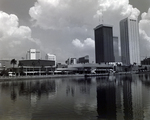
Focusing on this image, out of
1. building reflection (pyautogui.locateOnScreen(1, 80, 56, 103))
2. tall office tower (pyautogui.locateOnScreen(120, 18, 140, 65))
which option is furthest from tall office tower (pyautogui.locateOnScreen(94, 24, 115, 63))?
building reflection (pyautogui.locateOnScreen(1, 80, 56, 103))

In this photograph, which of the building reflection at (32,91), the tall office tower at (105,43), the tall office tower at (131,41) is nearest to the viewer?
the building reflection at (32,91)

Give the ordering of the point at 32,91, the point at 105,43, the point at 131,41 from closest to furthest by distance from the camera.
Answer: the point at 32,91 → the point at 131,41 → the point at 105,43

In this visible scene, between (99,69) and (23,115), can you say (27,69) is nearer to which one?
(99,69)

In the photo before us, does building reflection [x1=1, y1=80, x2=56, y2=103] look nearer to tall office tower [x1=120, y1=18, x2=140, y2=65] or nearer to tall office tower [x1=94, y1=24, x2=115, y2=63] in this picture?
tall office tower [x1=94, y1=24, x2=115, y2=63]

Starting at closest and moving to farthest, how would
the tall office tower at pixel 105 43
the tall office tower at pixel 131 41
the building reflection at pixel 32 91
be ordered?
the building reflection at pixel 32 91, the tall office tower at pixel 131 41, the tall office tower at pixel 105 43

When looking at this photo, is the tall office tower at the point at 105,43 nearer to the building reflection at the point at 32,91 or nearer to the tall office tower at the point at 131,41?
the tall office tower at the point at 131,41

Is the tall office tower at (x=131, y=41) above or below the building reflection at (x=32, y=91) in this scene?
above

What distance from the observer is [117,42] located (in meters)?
184

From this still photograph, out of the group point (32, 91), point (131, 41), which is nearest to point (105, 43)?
point (131, 41)

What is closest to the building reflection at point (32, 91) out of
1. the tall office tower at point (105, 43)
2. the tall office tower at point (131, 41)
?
the tall office tower at point (105, 43)

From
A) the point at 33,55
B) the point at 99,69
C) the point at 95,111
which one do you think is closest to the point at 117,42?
the point at 99,69

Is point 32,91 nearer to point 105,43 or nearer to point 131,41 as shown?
point 105,43

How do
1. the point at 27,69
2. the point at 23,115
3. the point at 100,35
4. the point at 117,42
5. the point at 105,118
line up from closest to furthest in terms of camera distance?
1. the point at 105,118
2. the point at 23,115
3. the point at 27,69
4. the point at 100,35
5. the point at 117,42

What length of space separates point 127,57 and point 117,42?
4068cm
